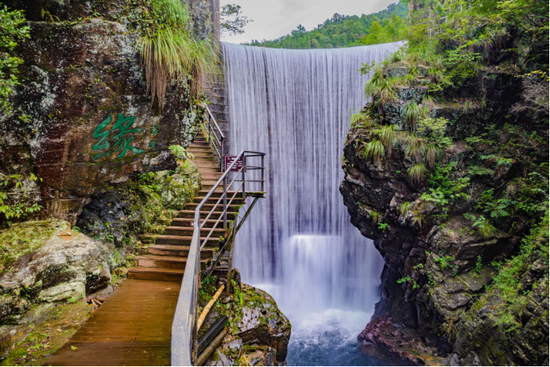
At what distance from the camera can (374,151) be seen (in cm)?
752

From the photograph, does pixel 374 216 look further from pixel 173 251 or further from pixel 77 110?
pixel 77 110

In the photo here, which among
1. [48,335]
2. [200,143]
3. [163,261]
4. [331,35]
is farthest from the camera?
[331,35]

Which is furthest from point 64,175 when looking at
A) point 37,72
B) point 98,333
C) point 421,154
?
point 421,154

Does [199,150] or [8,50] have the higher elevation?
[8,50]

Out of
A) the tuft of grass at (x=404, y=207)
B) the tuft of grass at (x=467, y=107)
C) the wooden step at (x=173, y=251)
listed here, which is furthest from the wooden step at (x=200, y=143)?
the tuft of grass at (x=467, y=107)

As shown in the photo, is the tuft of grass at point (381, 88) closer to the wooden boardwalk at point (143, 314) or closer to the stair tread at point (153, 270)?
the wooden boardwalk at point (143, 314)

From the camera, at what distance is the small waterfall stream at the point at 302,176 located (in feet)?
37.2

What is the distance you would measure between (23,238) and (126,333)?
5.40ft

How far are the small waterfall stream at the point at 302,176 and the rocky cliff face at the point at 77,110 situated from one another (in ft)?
23.3

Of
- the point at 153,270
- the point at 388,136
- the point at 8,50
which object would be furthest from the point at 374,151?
the point at 8,50

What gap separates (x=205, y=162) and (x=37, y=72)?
418 centimetres

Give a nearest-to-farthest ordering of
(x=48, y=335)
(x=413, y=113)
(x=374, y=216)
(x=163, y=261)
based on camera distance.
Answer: (x=48, y=335) → (x=163, y=261) → (x=413, y=113) → (x=374, y=216)

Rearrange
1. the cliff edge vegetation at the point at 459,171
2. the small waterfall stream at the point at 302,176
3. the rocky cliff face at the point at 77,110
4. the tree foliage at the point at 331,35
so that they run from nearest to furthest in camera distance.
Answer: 1. the rocky cliff face at the point at 77,110
2. the cliff edge vegetation at the point at 459,171
3. the small waterfall stream at the point at 302,176
4. the tree foliage at the point at 331,35

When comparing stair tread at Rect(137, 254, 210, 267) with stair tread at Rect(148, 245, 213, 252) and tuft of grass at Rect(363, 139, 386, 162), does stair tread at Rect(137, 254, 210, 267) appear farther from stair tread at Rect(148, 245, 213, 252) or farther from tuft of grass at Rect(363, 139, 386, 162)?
tuft of grass at Rect(363, 139, 386, 162)
